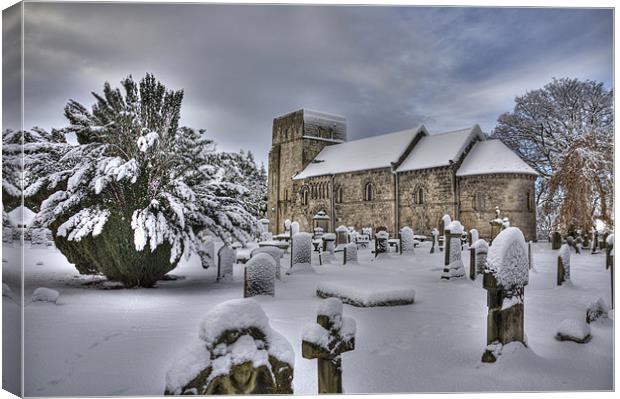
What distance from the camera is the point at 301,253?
572 cm

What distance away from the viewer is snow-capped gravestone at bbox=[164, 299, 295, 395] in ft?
5.92

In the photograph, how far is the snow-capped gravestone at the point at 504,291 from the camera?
10.5 ft

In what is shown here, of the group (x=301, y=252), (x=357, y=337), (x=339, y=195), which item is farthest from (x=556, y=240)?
(x=339, y=195)

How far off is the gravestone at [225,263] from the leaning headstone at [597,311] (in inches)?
138

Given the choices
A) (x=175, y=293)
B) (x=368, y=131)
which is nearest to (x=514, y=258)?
(x=368, y=131)

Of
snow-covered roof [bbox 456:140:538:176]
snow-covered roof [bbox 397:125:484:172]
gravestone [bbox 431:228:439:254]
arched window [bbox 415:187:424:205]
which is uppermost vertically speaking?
snow-covered roof [bbox 397:125:484:172]

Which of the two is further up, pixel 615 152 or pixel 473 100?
pixel 473 100

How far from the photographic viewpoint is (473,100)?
4.33 m

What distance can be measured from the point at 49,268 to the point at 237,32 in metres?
2.81

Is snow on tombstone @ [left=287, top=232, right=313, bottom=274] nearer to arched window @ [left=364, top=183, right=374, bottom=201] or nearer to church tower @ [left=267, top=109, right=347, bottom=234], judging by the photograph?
church tower @ [left=267, top=109, right=347, bottom=234]

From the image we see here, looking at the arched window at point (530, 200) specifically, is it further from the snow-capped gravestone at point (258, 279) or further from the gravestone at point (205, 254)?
the gravestone at point (205, 254)

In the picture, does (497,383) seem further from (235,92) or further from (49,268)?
(49,268)

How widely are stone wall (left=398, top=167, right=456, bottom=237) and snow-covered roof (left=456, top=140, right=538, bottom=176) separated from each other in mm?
472

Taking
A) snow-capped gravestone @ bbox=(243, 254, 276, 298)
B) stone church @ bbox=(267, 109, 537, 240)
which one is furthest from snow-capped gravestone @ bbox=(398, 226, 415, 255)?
snow-capped gravestone @ bbox=(243, 254, 276, 298)
